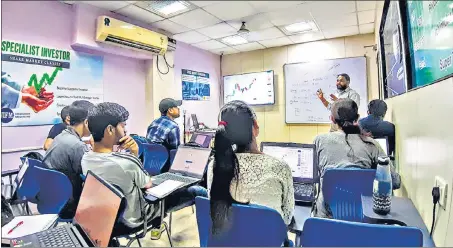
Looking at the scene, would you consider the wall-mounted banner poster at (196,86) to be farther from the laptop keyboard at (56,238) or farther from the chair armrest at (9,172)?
the chair armrest at (9,172)

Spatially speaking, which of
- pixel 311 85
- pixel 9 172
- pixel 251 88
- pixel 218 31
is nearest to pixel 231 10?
pixel 218 31

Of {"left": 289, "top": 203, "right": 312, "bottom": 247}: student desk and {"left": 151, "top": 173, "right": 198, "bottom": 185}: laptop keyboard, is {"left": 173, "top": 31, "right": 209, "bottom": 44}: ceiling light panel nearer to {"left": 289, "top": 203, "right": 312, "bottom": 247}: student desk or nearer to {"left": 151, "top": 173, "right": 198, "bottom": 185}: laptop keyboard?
{"left": 289, "top": 203, "right": 312, "bottom": 247}: student desk

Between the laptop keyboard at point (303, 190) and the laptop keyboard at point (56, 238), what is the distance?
0.91 meters

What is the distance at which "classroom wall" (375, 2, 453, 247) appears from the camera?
73 cm

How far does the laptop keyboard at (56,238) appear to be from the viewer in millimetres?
833

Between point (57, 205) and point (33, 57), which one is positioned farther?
point (33, 57)

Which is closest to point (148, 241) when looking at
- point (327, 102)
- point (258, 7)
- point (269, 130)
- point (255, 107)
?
point (269, 130)

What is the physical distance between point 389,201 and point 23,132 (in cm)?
202

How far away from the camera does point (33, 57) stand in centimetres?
164

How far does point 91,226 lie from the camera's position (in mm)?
917

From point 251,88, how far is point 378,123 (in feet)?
4.22

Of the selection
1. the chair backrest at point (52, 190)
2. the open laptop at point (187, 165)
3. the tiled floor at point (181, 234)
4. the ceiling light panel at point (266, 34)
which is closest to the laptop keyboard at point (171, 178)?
the open laptop at point (187, 165)

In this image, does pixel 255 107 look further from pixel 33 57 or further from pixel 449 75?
pixel 33 57

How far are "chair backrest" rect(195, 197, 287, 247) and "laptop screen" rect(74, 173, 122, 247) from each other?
365 mm
